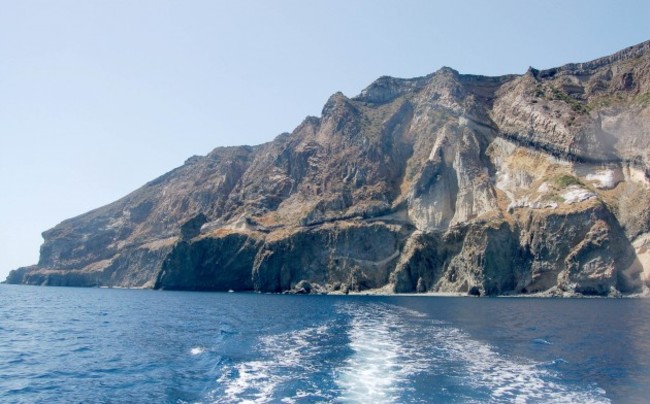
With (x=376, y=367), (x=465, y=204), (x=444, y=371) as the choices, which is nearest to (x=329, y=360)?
(x=376, y=367)

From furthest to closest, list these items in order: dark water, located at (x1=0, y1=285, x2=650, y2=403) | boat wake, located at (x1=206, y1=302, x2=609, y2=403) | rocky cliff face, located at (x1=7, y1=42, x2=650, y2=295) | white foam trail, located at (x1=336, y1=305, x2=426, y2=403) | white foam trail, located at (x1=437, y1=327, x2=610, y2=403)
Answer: rocky cliff face, located at (x1=7, y1=42, x2=650, y2=295) → white foam trail, located at (x1=336, y1=305, x2=426, y2=403) → dark water, located at (x1=0, y1=285, x2=650, y2=403) → boat wake, located at (x1=206, y1=302, x2=609, y2=403) → white foam trail, located at (x1=437, y1=327, x2=610, y2=403)

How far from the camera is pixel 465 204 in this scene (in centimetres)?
14538

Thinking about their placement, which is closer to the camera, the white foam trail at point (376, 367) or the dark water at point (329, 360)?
the dark water at point (329, 360)

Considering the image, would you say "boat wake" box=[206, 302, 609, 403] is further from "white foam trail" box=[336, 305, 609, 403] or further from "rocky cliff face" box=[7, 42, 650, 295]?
"rocky cliff face" box=[7, 42, 650, 295]

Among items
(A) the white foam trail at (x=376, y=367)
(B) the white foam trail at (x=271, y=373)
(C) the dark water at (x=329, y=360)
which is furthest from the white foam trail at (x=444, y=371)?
(B) the white foam trail at (x=271, y=373)

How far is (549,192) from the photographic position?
130m

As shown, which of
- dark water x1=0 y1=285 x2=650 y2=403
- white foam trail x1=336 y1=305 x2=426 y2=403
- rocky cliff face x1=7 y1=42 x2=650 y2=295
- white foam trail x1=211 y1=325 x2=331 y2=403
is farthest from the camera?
rocky cliff face x1=7 y1=42 x2=650 y2=295

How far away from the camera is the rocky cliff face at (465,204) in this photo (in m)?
120

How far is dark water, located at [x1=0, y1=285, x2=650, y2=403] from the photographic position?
2992 centimetres

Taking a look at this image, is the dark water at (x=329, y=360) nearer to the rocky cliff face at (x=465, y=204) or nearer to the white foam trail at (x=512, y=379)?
the white foam trail at (x=512, y=379)

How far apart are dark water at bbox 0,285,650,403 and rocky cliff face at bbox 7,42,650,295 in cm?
5736

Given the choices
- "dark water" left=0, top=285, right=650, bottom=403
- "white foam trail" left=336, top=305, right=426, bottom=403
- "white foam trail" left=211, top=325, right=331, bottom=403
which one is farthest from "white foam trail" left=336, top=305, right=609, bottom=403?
"white foam trail" left=211, top=325, right=331, bottom=403

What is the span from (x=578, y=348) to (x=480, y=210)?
3931 inches

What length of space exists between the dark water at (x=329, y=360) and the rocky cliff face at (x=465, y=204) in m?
57.4
